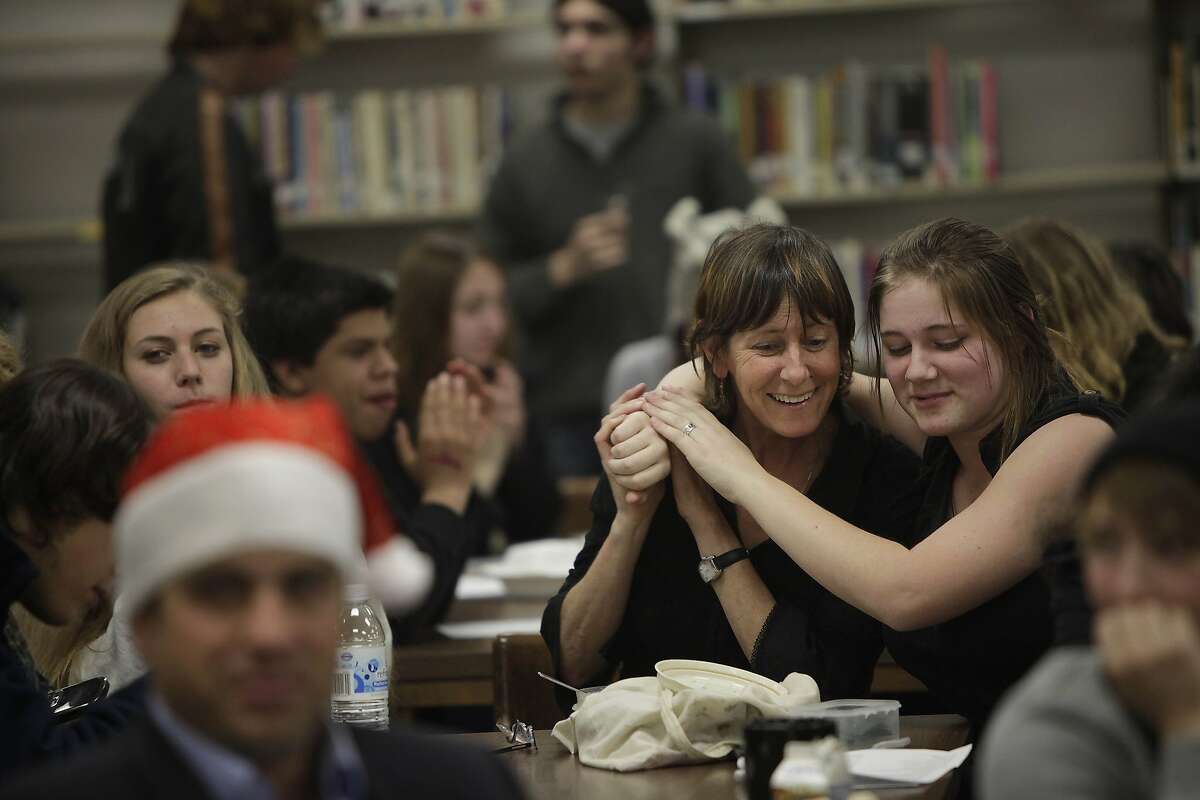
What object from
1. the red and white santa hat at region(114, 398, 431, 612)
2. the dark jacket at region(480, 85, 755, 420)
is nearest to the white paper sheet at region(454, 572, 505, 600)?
the dark jacket at region(480, 85, 755, 420)

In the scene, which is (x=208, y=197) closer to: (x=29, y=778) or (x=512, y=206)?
(x=512, y=206)

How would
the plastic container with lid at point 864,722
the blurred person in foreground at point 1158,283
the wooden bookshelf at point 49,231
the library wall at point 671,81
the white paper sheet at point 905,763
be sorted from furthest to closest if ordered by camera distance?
the wooden bookshelf at point 49,231 → the library wall at point 671,81 → the blurred person in foreground at point 1158,283 → the plastic container with lid at point 864,722 → the white paper sheet at point 905,763

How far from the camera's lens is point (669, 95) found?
223 inches

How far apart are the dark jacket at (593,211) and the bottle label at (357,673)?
113 inches

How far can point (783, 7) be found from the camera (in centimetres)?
536

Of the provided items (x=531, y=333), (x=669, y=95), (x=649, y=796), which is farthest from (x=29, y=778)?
(x=669, y=95)

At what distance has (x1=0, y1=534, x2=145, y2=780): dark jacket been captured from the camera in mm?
1590

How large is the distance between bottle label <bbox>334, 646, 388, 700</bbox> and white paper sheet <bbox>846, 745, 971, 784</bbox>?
61 centimetres

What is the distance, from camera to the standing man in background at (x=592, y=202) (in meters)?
4.88

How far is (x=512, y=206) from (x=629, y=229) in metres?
0.38

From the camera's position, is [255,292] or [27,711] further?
[255,292]

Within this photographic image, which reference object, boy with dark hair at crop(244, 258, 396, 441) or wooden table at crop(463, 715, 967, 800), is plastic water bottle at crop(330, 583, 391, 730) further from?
boy with dark hair at crop(244, 258, 396, 441)

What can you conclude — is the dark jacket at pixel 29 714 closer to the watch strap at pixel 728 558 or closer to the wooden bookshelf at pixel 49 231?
the watch strap at pixel 728 558

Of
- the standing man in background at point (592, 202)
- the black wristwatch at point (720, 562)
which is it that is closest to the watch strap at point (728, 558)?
the black wristwatch at point (720, 562)
